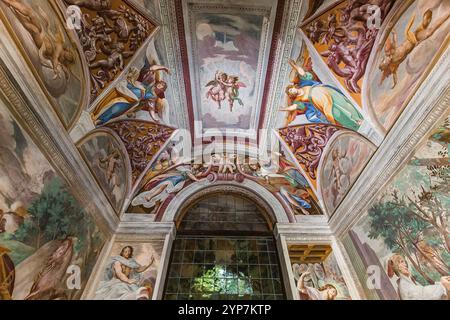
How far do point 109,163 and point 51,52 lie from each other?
3131 mm

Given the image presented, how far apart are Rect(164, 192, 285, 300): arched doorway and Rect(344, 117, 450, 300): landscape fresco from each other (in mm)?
2750

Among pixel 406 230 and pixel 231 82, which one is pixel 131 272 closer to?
pixel 231 82

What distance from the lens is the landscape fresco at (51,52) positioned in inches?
150

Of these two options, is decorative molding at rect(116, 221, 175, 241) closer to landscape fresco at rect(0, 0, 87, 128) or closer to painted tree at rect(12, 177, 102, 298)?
painted tree at rect(12, 177, 102, 298)

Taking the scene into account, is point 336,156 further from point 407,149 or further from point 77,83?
point 77,83

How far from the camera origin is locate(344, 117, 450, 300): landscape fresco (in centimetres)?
421

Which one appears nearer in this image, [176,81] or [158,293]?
[158,293]

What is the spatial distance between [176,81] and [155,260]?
5009 millimetres

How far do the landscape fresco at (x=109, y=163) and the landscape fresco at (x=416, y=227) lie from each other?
6.81 meters

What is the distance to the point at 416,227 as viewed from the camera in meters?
4.67

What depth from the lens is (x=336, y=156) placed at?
6898mm

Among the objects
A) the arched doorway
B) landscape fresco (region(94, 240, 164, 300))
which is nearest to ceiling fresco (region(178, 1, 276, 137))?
the arched doorway

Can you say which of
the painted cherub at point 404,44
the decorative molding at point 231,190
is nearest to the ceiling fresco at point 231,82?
the painted cherub at point 404,44
